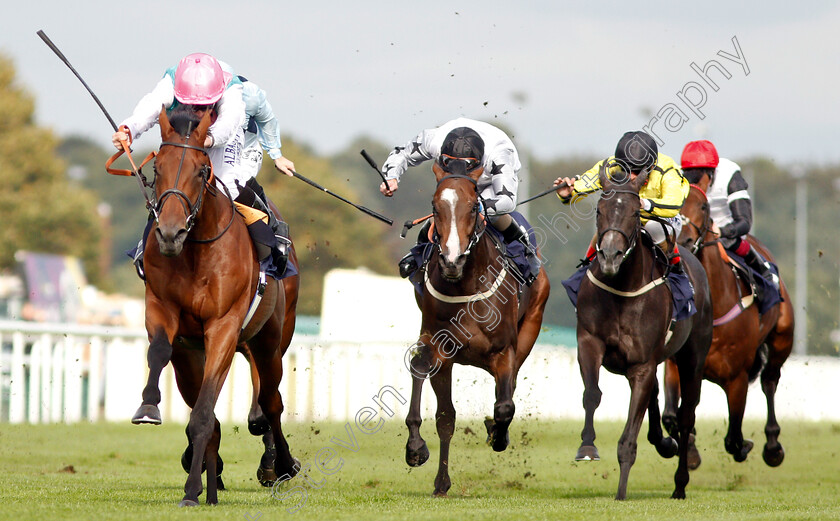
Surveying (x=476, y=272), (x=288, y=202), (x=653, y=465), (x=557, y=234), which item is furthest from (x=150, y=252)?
(x=288, y=202)

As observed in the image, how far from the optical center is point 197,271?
7.19 meters

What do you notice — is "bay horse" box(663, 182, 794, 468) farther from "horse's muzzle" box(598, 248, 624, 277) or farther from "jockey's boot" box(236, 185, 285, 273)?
"jockey's boot" box(236, 185, 285, 273)

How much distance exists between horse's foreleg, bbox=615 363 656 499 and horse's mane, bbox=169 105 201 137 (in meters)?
3.60

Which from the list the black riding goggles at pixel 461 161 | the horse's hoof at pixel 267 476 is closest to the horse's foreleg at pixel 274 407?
the horse's hoof at pixel 267 476

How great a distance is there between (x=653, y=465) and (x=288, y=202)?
90.6 feet

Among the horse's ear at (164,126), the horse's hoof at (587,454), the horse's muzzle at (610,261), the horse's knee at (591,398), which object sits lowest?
the horse's hoof at (587,454)

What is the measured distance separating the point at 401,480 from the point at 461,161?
127 inches

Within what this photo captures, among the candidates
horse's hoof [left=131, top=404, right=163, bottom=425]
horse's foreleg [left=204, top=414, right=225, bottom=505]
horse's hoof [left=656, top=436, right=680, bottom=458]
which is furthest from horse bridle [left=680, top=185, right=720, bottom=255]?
horse's hoof [left=131, top=404, right=163, bottom=425]

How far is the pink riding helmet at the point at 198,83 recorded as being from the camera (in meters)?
7.44

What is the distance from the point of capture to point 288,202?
3856cm

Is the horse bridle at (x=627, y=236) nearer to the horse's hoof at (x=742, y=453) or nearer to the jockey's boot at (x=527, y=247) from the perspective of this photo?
the jockey's boot at (x=527, y=247)

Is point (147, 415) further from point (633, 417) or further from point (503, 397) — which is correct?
point (633, 417)

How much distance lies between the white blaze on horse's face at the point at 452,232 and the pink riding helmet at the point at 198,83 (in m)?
1.65

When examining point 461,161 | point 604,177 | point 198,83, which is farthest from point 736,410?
point 198,83
